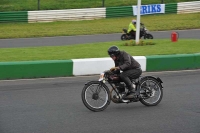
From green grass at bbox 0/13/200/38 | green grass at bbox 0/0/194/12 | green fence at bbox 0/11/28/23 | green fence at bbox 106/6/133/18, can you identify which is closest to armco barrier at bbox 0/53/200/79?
green grass at bbox 0/13/200/38

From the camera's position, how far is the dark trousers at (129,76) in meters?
9.91

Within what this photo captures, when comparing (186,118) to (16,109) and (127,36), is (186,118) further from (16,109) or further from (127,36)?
(127,36)

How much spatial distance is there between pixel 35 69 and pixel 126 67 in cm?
455

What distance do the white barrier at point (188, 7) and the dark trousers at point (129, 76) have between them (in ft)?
85.9

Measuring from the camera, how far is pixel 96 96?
31.7 ft

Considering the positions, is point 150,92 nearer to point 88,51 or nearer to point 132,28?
point 88,51

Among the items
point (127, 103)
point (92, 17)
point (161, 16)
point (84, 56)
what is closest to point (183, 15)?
point (161, 16)

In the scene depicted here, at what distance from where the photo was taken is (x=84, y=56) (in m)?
16.0

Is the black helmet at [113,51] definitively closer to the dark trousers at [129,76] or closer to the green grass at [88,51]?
the dark trousers at [129,76]

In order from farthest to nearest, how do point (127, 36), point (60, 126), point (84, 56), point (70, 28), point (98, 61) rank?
point (70, 28)
point (127, 36)
point (84, 56)
point (98, 61)
point (60, 126)

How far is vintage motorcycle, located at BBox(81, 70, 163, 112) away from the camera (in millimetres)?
9664

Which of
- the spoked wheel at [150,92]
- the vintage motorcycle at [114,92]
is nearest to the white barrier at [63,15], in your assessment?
the vintage motorcycle at [114,92]

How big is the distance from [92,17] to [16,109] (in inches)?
971

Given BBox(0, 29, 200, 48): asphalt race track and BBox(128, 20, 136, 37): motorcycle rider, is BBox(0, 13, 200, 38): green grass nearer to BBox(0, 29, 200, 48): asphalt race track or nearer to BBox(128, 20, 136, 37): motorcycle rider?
BBox(0, 29, 200, 48): asphalt race track
